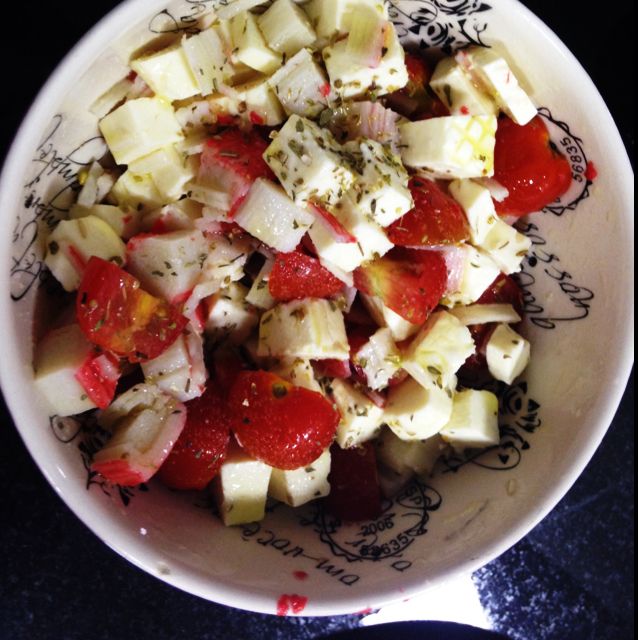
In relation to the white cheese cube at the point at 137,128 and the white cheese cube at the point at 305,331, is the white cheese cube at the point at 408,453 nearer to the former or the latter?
the white cheese cube at the point at 305,331

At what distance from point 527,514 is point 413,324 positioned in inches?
10.6

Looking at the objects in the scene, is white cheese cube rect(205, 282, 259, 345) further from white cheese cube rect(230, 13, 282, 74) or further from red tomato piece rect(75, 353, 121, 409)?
white cheese cube rect(230, 13, 282, 74)

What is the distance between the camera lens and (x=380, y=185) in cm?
89

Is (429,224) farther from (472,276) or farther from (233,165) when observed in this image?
(233,165)

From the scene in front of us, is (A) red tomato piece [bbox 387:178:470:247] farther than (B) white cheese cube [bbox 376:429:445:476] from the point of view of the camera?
No

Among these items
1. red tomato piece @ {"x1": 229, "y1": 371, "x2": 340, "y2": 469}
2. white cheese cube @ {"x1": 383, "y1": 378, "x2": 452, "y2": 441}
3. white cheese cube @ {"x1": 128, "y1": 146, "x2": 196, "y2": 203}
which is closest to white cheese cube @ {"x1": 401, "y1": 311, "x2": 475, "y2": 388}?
white cheese cube @ {"x1": 383, "y1": 378, "x2": 452, "y2": 441}

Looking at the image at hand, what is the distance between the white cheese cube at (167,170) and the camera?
93cm

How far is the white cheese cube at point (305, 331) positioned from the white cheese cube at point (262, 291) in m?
0.02

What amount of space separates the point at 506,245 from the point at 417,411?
0.24 m

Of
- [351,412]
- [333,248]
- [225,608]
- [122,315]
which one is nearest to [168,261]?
[122,315]

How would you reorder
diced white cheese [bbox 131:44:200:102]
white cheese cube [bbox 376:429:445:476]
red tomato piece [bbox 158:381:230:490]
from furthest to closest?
1. white cheese cube [bbox 376:429:445:476]
2. red tomato piece [bbox 158:381:230:490]
3. diced white cheese [bbox 131:44:200:102]

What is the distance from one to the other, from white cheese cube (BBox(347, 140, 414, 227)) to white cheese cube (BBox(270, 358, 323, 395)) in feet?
0.64

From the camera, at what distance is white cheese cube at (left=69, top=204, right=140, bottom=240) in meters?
0.91

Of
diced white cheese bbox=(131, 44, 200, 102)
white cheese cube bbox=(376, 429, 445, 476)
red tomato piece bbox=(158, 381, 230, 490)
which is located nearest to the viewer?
Answer: diced white cheese bbox=(131, 44, 200, 102)
